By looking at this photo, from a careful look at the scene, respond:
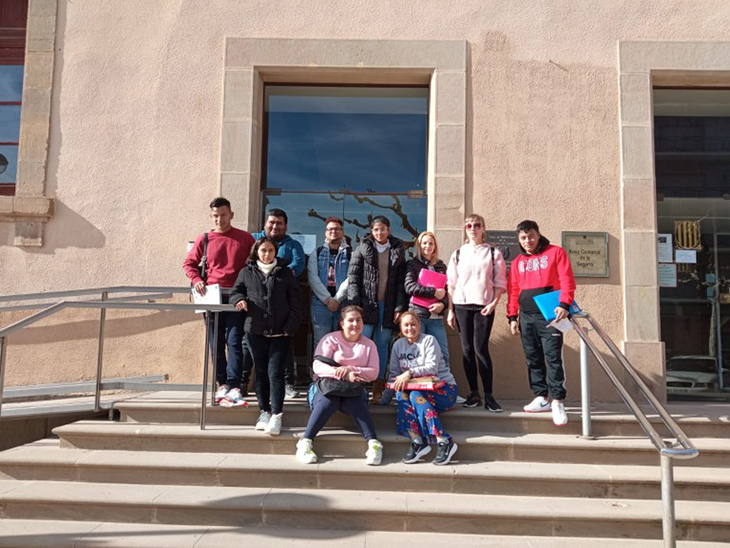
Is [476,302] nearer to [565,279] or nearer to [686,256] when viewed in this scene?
[565,279]

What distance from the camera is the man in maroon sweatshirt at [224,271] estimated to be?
15.3ft

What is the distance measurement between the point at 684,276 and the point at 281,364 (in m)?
4.42

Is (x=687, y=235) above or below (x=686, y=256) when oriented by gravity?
above

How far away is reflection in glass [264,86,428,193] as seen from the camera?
6219mm

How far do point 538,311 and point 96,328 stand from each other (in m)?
4.40

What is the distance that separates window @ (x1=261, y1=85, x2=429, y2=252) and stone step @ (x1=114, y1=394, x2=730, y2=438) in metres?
2.17

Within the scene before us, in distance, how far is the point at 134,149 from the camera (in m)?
5.89

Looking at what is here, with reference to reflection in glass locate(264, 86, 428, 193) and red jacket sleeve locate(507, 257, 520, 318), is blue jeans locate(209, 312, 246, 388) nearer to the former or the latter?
reflection in glass locate(264, 86, 428, 193)

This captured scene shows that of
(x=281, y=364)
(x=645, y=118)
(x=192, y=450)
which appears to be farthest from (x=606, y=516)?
(x=645, y=118)

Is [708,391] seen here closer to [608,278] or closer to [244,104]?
[608,278]

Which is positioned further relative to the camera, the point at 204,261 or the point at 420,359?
the point at 204,261

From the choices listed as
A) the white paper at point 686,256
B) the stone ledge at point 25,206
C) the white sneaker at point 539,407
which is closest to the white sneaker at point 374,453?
the white sneaker at point 539,407

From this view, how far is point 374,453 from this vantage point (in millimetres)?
3885

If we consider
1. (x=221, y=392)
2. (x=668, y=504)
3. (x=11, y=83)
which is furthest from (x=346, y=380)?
(x=11, y=83)
